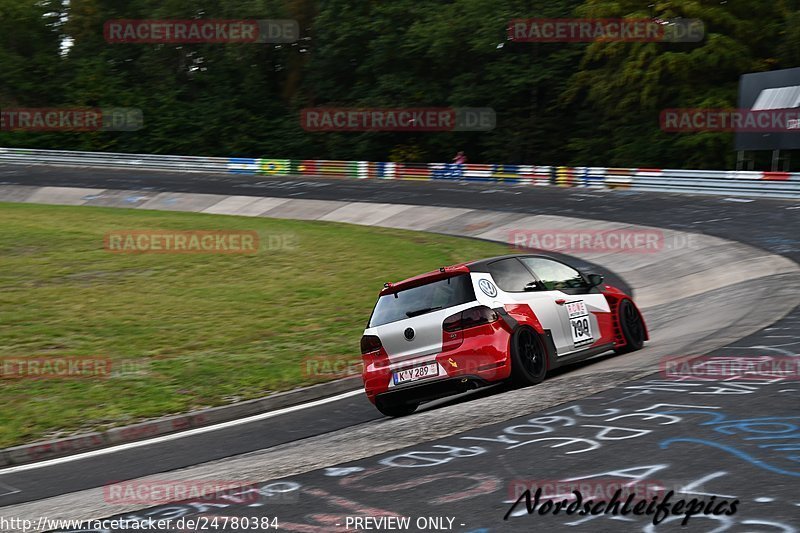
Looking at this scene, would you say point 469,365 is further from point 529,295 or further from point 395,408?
point 529,295

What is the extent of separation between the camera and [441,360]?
360 inches

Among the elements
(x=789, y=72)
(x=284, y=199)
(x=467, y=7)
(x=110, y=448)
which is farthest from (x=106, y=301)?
(x=467, y=7)

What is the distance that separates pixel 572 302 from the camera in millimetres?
10367

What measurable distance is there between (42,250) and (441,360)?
1714 cm

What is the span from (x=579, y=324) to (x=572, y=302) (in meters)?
0.26

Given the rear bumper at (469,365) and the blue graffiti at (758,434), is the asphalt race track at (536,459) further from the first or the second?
the rear bumper at (469,365)

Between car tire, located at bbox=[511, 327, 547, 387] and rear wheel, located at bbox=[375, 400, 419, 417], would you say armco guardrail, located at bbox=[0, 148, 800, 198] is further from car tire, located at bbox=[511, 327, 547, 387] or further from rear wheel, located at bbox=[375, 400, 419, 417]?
rear wheel, located at bbox=[375, 400, 419, 417]

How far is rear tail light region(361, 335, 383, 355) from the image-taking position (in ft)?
31.4

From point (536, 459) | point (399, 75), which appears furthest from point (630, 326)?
point (399, 75)

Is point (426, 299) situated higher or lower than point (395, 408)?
higher

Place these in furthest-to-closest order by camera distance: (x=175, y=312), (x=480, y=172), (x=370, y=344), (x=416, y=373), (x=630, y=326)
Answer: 1. (x=480, y=172)
2. (x=175, y=312)
3. (x=630, y=326)
4. (x=370, y=344)
5. (x=416, y=373)

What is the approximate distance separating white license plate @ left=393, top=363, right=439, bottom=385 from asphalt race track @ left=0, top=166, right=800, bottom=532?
1.29 ft

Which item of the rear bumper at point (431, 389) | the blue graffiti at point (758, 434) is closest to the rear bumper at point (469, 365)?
the rear bumper at point (431, 389)

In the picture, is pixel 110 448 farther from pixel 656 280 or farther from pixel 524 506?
pixel 656 280
